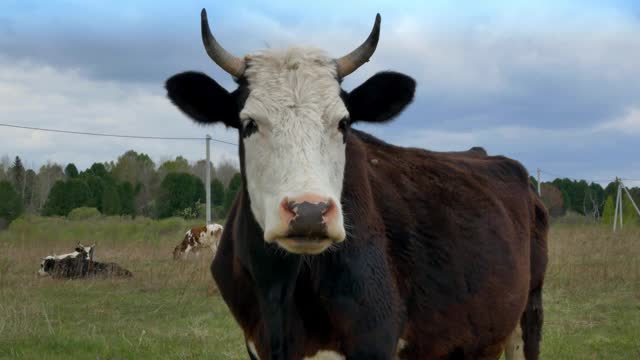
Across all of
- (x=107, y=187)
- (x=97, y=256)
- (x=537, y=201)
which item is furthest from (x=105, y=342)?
(x=107, y=187)

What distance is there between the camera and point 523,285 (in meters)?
6.41

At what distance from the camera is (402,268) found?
4.99 meters

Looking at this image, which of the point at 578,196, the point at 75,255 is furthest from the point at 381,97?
the point at 578,196

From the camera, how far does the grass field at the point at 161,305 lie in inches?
368

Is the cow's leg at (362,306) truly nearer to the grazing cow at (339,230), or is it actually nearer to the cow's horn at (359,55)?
the grazing cow at (339,230)

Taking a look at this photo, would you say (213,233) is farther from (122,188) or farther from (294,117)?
(294,117)

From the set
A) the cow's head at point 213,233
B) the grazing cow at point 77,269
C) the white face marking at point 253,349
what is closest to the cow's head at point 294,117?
the white face marking at point 253,349

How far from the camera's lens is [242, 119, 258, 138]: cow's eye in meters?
4.14

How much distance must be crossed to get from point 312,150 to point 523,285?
10.5ft

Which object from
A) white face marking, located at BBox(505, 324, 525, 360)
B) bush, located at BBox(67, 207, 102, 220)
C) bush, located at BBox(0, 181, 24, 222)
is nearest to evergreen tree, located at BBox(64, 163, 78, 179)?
bush, located at BBox(67, 207, 102, 220)

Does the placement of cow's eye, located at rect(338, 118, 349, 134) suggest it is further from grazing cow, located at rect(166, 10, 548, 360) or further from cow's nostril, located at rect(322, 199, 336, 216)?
cow's nostril, located at rect(322, 199, 336, 216)

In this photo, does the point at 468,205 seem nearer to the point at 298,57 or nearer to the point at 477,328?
the point at 477,328

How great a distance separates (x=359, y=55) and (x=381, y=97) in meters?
0.38

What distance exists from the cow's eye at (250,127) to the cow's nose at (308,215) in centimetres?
72
